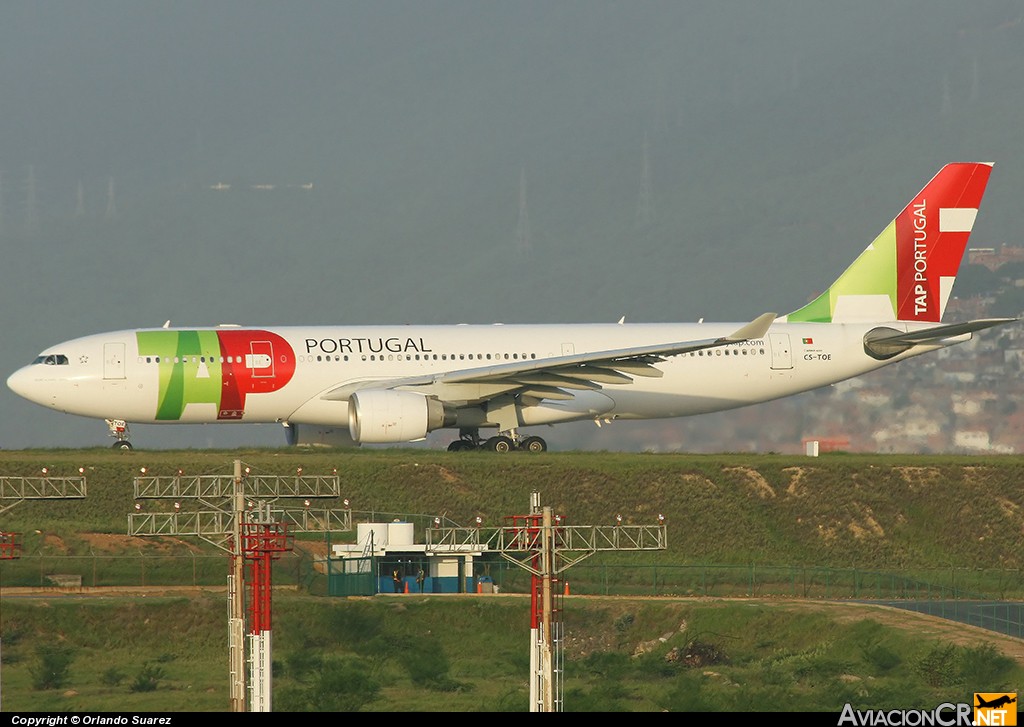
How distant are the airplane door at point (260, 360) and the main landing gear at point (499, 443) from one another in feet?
18.3

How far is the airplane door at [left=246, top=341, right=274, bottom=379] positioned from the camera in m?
46.2

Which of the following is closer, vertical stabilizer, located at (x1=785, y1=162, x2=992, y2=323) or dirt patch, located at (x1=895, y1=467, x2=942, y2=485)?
dirt patch, located at (x1=895, y1=467, x2=942, y2=485)

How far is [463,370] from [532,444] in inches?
116

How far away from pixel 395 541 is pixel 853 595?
11121mm

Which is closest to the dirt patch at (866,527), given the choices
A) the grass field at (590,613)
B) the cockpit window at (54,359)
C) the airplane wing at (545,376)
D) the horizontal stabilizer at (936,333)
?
the grass field at (590,613)

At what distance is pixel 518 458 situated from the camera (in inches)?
1818

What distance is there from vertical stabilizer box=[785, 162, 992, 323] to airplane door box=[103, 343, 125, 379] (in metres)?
19.4

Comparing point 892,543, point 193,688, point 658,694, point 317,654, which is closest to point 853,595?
point 892,543

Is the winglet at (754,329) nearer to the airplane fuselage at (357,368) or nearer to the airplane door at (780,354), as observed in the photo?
the airplane fuselage at (357,368)

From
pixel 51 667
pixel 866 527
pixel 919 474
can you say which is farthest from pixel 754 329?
pixel 51 667

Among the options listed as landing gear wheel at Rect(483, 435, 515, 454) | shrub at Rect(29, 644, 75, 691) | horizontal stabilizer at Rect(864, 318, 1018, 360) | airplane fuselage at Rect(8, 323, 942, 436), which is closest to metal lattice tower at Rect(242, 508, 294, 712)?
shrub at Rect(29, 644, 75, 691)

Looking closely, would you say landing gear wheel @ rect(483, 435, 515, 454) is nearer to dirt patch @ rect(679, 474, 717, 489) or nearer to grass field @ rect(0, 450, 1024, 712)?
grass field @ rect(0, 450, 1024, 712)

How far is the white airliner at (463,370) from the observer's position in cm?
4516

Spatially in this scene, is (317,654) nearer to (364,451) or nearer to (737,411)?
(364,451)
